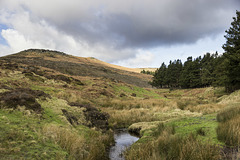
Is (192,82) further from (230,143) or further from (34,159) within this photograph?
(34,159)

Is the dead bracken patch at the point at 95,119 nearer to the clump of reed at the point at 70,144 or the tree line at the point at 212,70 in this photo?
the clump of reed at the point at 70,144

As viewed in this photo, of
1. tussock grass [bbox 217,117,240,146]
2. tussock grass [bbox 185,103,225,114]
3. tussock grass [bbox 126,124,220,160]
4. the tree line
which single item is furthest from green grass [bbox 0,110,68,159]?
the tree line

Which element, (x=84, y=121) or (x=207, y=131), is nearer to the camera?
(x=207, y=131)

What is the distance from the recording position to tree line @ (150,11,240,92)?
31381 millimetres

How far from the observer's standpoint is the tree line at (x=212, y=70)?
103 ft

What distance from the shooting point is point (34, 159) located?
175 inches

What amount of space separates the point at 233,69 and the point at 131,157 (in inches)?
1302

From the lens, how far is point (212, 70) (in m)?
59.7

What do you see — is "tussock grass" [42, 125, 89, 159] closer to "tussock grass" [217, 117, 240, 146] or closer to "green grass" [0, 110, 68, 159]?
"green grass" [0, 110, 68, 159]

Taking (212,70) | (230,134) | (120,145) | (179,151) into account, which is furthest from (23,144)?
(212,70)

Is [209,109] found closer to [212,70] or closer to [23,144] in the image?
[23,144]

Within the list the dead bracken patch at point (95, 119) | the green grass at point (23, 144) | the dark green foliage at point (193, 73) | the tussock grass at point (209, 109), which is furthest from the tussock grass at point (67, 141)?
the dark green foliage at point (193, 73)

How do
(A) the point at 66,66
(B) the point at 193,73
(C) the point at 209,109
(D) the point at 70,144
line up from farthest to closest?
(A) the point at 66,66, (B) the point at 193,73, (C) the point at 209,109, (D) the point at 70,144

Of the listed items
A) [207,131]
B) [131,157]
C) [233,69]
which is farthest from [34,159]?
[233,69]
